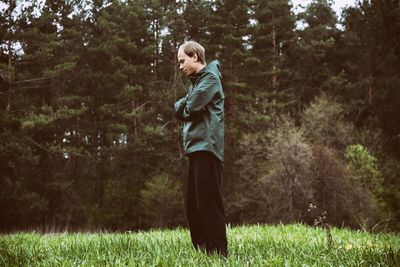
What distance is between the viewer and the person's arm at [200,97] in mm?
3887

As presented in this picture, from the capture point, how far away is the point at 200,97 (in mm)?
3895

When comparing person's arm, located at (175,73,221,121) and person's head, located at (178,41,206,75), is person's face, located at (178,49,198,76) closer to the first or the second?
person's head, located at (178,41,206,75)

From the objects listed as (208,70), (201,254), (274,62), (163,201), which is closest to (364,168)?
(274,62)

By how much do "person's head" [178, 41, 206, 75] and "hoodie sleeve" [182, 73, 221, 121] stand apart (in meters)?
0.19

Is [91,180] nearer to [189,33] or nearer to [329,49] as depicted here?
[189,33]

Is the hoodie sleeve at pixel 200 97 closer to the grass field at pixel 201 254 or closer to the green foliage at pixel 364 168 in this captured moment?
the grass field at pixel 201 254

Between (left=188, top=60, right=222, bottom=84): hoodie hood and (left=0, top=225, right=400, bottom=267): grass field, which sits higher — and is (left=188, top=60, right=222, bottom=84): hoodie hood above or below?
above

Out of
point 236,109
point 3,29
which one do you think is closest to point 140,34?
point 236,109

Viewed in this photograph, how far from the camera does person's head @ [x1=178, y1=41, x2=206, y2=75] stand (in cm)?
409

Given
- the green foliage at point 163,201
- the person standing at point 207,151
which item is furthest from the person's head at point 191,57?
the green foliage at point 163,201

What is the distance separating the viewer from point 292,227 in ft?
22.7

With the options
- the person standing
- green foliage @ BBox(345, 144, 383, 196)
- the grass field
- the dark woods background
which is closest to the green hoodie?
the person standing

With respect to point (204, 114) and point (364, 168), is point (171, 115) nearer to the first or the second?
point (364, 168)

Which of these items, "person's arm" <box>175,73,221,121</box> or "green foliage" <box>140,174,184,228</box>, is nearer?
"person's arm" <box>175,73,221,121</box>
